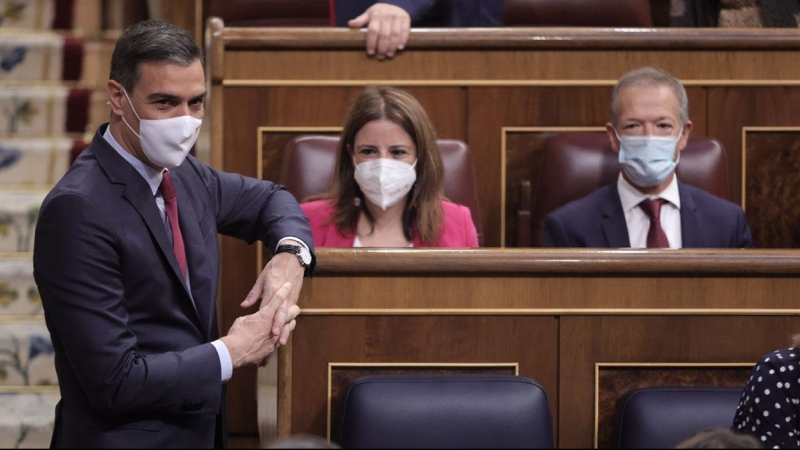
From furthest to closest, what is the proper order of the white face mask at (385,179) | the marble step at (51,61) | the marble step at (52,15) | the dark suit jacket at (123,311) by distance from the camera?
1. the marble step at (52,15)
2. the marble step at (51,61)
3. the white face mask at (385,179)
4. the dark suit jacket at (123,311)

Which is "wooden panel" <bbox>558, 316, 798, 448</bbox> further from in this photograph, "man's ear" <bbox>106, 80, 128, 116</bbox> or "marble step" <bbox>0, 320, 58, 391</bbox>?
"marble step" <bbox>0, 320, 58, 391</bbox>

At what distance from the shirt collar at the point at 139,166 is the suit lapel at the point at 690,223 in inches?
25.5

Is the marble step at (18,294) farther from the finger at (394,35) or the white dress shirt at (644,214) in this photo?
the white dress shirt at (644,214)

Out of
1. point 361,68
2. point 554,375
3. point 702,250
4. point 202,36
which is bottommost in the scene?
point 554,375

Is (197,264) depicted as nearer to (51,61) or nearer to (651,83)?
(651,83)

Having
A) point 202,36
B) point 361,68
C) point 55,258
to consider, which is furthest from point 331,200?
point 202,36

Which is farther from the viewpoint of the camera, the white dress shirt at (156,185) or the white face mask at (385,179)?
the white face mask at (385,179)

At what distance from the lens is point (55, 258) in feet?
2.67

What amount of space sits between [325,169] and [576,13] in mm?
721

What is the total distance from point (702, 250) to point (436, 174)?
0.37 m

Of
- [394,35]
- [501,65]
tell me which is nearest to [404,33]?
[394,35]

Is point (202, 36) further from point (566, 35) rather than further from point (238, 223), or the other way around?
point (238, 223)

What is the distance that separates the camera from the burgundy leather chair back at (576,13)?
1882 millimetres

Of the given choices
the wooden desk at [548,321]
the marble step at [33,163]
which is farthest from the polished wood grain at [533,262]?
the marble step at [33,163]
